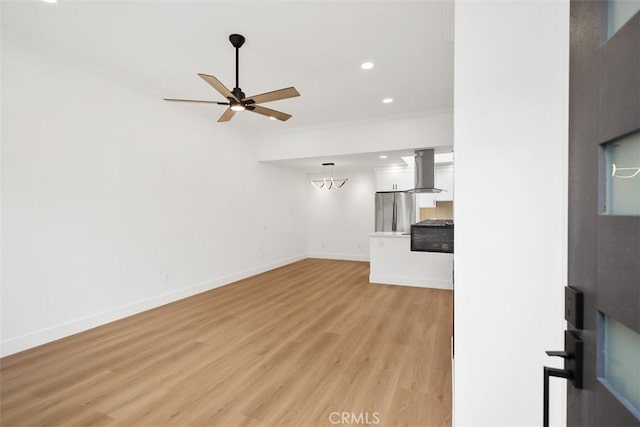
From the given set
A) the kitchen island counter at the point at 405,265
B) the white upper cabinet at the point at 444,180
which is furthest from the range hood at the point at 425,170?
the white upper cabinet at the point at 444,180

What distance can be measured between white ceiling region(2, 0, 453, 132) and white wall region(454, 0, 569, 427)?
1.50 meters

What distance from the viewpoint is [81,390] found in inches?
84.7

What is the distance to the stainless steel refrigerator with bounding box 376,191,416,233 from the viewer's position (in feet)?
23.2

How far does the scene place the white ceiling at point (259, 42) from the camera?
7.75ft

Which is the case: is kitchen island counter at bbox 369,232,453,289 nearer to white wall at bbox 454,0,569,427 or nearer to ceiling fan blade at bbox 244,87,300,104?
ceiling fan blade at bbox 244,87,300,104

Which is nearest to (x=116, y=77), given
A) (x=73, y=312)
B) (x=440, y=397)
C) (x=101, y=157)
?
(x=101, y=157)

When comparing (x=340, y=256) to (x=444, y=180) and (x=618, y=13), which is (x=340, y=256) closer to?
(x=444, y=180)

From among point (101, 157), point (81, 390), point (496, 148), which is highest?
point (101, 157)

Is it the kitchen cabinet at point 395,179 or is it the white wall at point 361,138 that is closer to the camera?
the white wall at point 361,138

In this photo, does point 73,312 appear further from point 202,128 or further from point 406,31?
point 406,31

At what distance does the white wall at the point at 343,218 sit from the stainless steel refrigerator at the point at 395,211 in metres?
0.35

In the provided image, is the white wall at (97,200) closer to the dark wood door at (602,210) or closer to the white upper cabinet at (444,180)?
the dark wood door at (602,210)

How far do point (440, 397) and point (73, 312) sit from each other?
3.71 metres

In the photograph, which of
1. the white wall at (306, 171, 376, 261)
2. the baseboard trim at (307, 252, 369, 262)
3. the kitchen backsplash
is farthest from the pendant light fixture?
the kitchen backsplash
